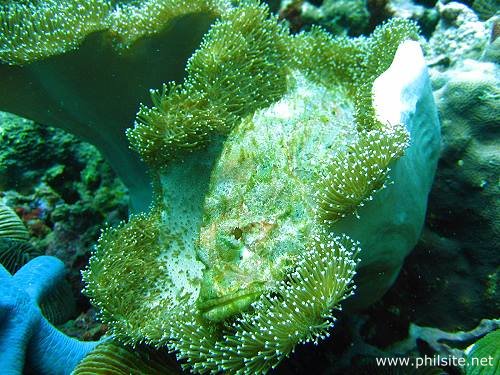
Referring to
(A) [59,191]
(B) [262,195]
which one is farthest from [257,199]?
(A) [59,191]

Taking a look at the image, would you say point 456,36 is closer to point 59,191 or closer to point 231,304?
point 231,304

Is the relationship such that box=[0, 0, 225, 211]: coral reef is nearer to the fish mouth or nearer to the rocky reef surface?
the rocky reef surface

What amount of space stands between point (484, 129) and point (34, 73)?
162 inches

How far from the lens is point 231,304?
2.40m

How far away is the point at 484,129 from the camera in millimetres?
3590

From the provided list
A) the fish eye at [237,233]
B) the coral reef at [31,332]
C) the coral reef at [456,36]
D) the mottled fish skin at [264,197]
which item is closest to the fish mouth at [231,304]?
the mottled fish skin at [264,197]

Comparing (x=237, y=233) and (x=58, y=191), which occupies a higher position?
(x=58, y=191)

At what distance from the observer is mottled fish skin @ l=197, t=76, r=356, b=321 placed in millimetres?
2496

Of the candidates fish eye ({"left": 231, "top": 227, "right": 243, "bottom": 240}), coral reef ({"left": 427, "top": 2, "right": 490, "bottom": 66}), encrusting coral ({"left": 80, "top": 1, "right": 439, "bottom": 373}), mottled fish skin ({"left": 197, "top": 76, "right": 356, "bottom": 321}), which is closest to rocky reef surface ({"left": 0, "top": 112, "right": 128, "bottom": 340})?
encrusting coral ({"left": 80, "top": 1, "right": 439, "bottom": 373})

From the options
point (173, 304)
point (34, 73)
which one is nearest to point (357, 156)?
point (173, 304)

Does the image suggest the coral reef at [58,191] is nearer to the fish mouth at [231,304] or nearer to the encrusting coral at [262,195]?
the encrusting coral at [262,195]

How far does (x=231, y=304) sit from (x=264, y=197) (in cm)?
77

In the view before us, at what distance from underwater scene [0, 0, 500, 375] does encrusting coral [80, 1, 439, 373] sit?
1 cm

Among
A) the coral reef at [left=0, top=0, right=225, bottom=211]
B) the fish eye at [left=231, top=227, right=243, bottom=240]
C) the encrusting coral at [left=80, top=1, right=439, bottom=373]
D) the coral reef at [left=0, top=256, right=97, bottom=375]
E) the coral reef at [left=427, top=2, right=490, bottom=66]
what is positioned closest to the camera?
the encrusting coral at [left=80, top=1, right=439, bottom=373]
